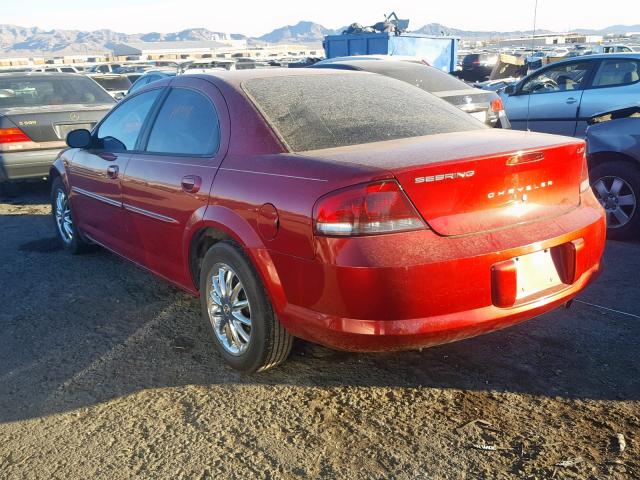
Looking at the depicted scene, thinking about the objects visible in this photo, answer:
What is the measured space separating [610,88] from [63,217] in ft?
22.6

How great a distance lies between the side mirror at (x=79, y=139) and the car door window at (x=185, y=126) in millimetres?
951

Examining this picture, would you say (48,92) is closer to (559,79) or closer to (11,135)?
(11,135)

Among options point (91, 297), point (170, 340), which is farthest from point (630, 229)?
point (91, 297)

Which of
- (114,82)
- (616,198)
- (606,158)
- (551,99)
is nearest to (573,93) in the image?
(551,99)

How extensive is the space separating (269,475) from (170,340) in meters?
1.48

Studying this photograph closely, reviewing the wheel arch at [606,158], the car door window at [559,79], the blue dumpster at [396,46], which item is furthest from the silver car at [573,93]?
the blue dumpster at [396,46]

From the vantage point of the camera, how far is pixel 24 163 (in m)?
7.56

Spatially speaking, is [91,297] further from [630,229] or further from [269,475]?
[630,229]

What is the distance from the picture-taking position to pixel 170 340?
147 inches

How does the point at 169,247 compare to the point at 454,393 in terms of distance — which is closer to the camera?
the point at 454,393

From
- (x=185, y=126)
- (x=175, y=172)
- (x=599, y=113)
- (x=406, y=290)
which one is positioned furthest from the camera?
(x=599, y=113)

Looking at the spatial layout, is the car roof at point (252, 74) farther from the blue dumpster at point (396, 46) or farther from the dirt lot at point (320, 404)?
the blue dumpster at point (396, 46)

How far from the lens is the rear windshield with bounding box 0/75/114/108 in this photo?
8219 millimetres

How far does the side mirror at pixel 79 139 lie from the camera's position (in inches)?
183
